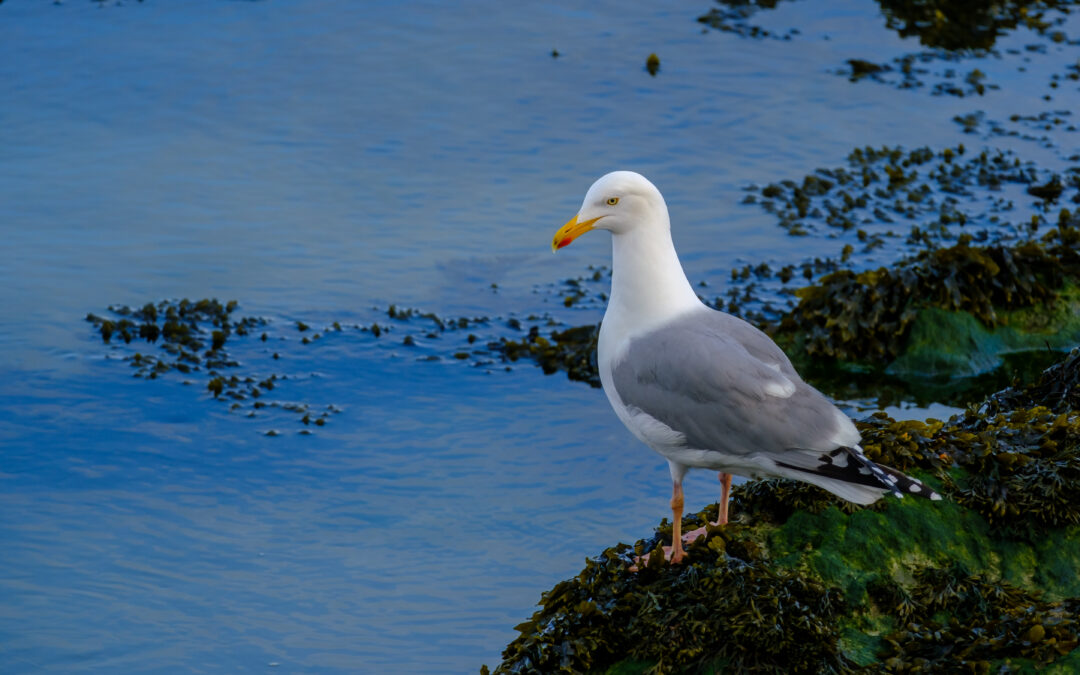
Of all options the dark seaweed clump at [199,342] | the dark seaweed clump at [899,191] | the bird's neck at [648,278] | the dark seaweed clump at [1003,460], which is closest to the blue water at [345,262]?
the dark seaweed clump at [199,342]

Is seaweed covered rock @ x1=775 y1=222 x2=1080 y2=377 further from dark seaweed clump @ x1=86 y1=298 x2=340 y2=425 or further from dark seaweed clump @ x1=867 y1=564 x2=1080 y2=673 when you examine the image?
dark seaweed clump @ x1=867 y1=564 x2=1080 y2=673

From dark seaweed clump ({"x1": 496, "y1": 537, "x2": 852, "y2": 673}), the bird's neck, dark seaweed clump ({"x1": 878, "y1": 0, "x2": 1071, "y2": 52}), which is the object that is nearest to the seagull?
the bird's neck

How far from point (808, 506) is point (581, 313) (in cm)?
588

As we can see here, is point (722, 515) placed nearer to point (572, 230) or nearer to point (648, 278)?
point (648, 278)

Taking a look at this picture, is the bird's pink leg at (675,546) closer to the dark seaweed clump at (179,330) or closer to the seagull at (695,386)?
the seagull at (695,386)

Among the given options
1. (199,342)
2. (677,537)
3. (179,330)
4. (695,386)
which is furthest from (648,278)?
(179,330)

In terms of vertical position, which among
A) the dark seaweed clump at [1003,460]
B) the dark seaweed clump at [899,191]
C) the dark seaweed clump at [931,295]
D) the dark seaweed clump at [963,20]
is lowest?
the dark seaweed clump at [1003,460]

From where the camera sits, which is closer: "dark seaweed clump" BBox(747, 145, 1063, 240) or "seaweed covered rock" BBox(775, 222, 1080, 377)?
"seaweed covered rock" BBox(775, 222, 1080, 377)

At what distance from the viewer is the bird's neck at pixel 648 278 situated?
5766 mm

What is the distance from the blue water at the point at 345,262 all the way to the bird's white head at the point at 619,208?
2540mm

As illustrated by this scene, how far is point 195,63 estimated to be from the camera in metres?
16.7

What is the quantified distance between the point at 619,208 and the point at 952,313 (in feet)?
15.7

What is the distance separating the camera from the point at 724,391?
17.8ft

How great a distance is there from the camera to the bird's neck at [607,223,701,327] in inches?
227
